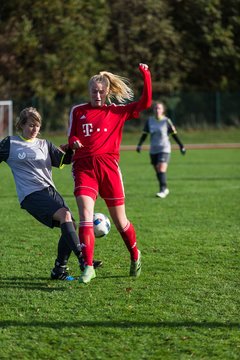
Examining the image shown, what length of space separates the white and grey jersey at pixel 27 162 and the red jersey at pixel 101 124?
290 mm

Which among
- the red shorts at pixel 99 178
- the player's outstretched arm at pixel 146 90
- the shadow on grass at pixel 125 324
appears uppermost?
the player's outstretched arm at pixel 146 90

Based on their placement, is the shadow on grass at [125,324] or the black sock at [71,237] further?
the black sock at [71,237]

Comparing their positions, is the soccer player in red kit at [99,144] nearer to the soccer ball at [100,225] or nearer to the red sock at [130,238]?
the red sock at [130,238]

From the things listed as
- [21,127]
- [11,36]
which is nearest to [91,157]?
[21,127]

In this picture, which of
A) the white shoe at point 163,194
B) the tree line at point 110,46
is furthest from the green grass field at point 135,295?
the tree line at point 110,46

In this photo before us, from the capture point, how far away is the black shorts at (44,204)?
22.6ft

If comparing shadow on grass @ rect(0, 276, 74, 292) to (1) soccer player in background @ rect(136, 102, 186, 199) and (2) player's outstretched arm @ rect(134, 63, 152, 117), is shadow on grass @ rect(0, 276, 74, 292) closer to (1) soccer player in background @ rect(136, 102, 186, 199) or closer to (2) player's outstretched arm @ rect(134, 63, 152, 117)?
(2) player's outstretched arm @ rect(134, 63, 152, 117)

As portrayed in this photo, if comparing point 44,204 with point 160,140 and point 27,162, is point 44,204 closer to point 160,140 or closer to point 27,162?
point 27,162

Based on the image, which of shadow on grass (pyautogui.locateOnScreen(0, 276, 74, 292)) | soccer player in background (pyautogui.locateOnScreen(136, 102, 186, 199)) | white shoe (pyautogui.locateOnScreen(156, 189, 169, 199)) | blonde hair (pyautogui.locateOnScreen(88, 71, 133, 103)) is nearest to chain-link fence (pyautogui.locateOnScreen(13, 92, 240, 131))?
soccer player in background (pyautogui.locateOnScreen(136, 102, 186, 199))

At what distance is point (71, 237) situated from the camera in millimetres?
6797

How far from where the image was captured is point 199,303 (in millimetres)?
6035

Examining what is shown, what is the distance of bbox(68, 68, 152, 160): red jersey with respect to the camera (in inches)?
270

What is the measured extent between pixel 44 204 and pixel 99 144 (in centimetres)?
75

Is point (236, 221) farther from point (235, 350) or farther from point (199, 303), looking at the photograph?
point (235, 350)
